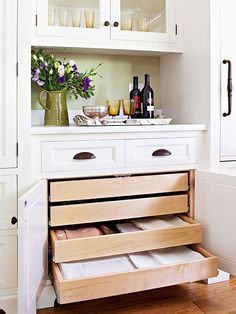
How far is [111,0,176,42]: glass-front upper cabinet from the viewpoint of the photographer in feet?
6.90

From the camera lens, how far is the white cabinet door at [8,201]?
1693mm

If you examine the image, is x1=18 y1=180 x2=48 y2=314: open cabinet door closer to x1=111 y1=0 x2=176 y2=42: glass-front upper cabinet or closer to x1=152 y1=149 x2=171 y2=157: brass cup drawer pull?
x1=152 y1=149 x2=171 y2=157: brass cup drawer pull

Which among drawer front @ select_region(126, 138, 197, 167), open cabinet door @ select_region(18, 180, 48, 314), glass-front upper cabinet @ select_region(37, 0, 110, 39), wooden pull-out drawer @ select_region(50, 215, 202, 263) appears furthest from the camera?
glass-front upper cabinet @ select_region(37, 0, 110, 39)

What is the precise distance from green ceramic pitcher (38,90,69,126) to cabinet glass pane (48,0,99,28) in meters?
0.40

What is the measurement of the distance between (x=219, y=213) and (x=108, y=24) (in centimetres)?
125

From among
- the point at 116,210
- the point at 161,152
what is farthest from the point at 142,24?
the point at 116,210

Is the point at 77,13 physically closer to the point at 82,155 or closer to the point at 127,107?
the point at 127,107

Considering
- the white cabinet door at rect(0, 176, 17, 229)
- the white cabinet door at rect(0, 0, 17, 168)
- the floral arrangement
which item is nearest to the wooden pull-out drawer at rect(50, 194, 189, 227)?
the white cabinet door at rect(0, 176, 17, 229)

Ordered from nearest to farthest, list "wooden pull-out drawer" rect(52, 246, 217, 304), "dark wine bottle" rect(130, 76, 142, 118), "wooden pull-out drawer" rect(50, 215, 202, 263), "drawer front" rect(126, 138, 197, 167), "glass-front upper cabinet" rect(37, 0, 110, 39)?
1. "wooden pull-out drawer" rect(52, 246, 217, 304)
2. "wooden pull-out drawer" rect(50, 215, 202, 263)
3. "drawer front" rect(126, 138, 197, 167)
4. "glass-front upper cabinet" rect(37, 0, 110, 39)
5. "dark wine bottle" rect(130, 76, 142, 118)

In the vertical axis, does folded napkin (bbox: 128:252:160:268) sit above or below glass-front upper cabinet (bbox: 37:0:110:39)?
below

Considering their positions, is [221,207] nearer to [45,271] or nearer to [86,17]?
[45,271]

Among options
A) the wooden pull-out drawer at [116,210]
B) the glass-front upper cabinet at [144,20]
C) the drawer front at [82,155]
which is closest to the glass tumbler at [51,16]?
the glass-front upper cabinet at [144,20]

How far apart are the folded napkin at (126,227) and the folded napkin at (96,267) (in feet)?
0.51

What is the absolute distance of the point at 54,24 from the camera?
2.01 meters
